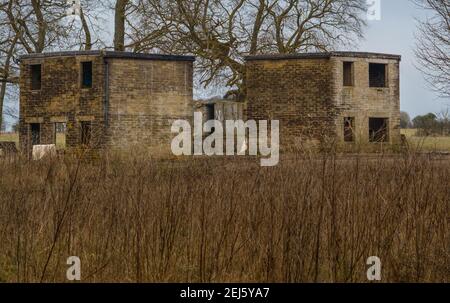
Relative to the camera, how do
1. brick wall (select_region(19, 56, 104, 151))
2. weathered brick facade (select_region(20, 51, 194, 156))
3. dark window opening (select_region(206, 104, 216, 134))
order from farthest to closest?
dark window opening (select_region(206, 104, 216, 134)), brick wall (select_region(19, 56, 104, 151)), weathered brick facade (select_region(20, 51, 194, 156))

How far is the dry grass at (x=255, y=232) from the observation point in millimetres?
5230

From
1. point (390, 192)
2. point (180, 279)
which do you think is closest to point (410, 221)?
point (390, 192)

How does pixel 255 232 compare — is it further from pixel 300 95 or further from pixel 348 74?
pixel 348 74

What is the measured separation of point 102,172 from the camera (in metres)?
8.37

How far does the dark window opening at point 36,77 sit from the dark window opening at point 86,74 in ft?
7.85

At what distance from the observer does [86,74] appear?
1117 inches

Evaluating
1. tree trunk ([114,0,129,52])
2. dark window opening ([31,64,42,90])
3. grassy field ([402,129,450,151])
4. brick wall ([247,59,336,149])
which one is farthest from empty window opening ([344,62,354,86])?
grassy field ([402,129,450,151])

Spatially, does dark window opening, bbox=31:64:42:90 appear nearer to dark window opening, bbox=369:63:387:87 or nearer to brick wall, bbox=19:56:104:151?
brick wall, bbox=19:56:104:151

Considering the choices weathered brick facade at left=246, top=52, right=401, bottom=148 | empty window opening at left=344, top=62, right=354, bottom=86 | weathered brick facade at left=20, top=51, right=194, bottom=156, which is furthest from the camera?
empty window opening at left=344, top=62, right=354, bottom=86

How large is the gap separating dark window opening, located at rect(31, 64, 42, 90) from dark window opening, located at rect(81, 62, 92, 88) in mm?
2394

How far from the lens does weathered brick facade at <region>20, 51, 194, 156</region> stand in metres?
26.5

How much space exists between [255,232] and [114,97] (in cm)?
2167

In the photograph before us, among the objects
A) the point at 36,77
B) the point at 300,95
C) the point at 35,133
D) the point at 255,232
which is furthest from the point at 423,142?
the point at 36,77

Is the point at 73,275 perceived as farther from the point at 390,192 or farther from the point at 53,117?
the point at 53,117
